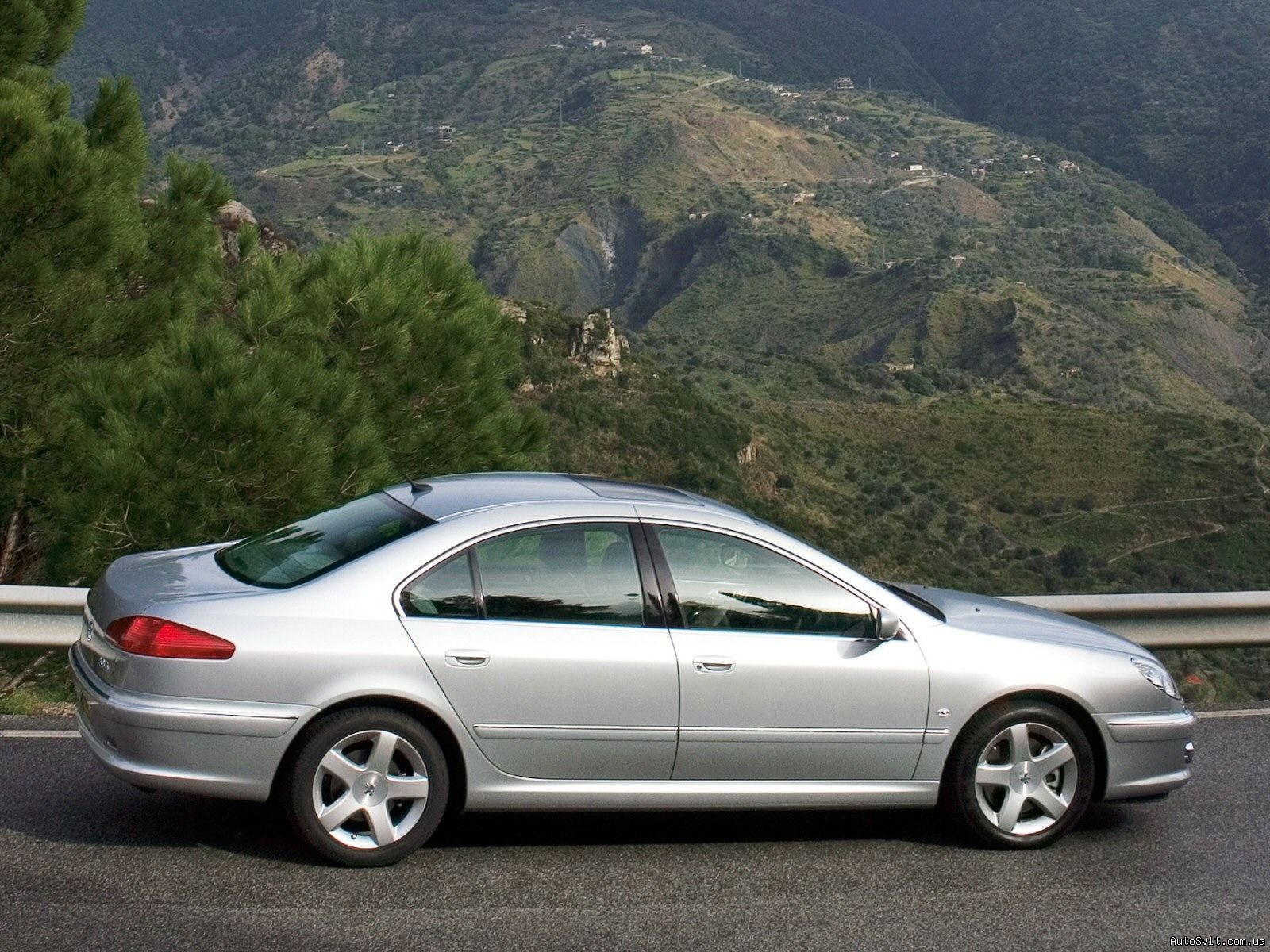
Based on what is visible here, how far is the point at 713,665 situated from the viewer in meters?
5.28

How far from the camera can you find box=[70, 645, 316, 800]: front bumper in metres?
4.84

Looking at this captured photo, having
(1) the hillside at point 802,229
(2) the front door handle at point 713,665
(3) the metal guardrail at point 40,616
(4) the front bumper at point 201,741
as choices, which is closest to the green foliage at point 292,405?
(3) the metal guardrail at point 40,616

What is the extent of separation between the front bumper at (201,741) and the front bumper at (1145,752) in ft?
9.66

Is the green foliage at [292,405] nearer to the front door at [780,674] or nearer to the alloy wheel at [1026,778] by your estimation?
the front door at [780,674]

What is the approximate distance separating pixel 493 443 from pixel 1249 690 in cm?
1714

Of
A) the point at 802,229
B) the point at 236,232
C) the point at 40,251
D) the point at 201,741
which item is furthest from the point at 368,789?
the point at 802,229

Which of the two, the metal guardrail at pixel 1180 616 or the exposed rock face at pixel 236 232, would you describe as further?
the exposed rock face at pixel 236 232

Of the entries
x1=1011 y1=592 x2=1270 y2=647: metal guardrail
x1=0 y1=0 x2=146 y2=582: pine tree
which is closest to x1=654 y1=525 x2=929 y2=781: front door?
x1=1011 y1=592 x2=1270 y2=647: metal guardrail

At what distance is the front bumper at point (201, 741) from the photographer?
4836mm

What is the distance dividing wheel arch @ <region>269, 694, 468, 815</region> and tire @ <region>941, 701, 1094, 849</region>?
1.78 metres

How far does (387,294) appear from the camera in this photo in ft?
38.2

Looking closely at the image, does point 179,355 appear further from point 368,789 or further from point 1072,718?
point 1072,718

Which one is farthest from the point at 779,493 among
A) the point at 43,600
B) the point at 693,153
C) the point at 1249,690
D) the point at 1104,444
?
the point at 693,153

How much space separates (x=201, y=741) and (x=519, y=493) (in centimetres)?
145
